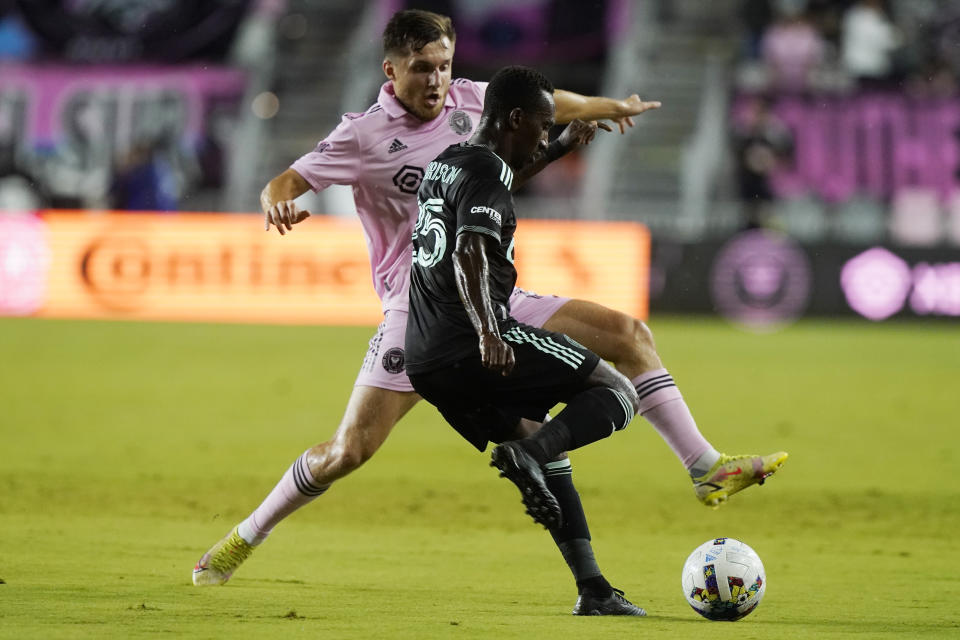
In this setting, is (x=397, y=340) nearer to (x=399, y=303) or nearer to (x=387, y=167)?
(x=399, y=303)

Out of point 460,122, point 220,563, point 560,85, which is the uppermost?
point 460,122

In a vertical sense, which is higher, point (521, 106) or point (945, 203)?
point (521, 106)

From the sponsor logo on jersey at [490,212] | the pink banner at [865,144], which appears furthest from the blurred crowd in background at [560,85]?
the sponsor logo on jersey at [490,212]

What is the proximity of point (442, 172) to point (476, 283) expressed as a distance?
51 centimetres

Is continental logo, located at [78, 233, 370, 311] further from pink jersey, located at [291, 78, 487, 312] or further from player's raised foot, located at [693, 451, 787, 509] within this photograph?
player's raised foot, located at [693, 451, 787, 509]

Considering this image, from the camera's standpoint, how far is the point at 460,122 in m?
6.63

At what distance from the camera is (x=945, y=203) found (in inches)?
898

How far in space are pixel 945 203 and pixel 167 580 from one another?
1860 centimetres

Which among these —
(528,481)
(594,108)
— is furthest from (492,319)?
(594,108)

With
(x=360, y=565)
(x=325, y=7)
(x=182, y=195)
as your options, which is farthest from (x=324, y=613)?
(x=325, y=7)

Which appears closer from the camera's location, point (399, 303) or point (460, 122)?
point (399, 303)

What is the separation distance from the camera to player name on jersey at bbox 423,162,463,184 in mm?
5430

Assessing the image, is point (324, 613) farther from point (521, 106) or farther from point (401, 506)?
point (401, 506)

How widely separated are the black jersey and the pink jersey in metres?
0.83
